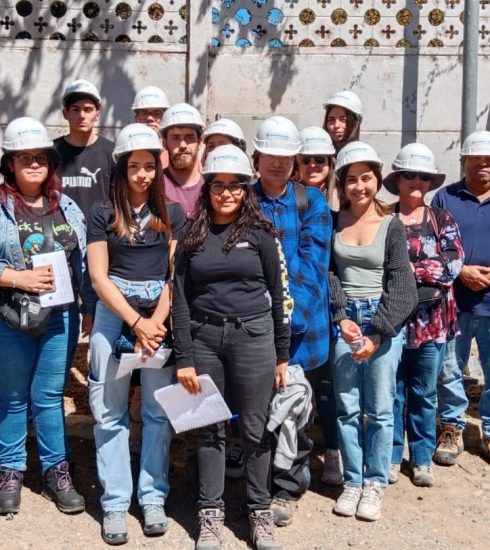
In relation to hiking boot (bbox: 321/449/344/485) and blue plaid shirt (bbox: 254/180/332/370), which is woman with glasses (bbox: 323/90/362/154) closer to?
blue plaid shirt (bbox: 254/180/332/370)

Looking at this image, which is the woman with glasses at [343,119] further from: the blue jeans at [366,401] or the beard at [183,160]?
the blue jeans at [366,401]

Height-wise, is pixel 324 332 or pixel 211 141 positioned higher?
pixel 211 141

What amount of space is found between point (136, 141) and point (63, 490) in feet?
6.56

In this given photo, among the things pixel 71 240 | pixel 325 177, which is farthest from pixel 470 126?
pixel 71 240

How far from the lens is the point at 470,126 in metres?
6.64

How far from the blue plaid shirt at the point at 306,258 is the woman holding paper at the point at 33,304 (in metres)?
1.14

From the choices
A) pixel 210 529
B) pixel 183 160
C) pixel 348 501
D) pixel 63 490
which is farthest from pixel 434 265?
pixel 63 490

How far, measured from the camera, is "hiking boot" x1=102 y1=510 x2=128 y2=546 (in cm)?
470

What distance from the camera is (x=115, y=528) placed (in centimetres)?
472

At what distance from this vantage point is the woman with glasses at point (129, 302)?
4637 mm

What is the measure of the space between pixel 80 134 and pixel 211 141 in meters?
0.91

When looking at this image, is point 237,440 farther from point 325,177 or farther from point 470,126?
point 470,126

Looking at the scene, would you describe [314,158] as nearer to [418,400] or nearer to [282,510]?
[418,400]

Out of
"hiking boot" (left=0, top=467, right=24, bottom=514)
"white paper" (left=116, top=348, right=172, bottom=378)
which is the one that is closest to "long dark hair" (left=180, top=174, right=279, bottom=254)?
"white paper" (left=116, top=348, right=172, bottom=378)
